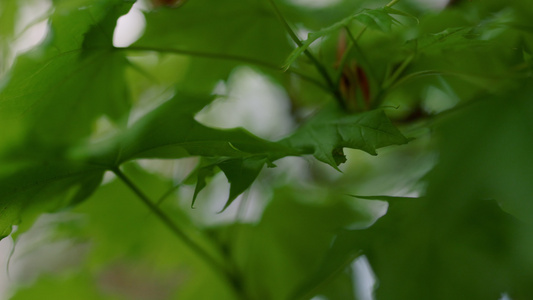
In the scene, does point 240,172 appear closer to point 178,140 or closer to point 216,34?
point 178,140

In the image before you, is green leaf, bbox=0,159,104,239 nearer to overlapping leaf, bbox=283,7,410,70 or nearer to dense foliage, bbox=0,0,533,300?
dense foliage, bbox=0,0,533,300

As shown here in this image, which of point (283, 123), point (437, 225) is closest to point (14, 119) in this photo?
point (437, 225)

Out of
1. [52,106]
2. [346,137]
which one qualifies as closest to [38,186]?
[52,106]

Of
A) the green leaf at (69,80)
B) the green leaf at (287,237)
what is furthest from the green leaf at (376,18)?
the green leaf at (287,237)

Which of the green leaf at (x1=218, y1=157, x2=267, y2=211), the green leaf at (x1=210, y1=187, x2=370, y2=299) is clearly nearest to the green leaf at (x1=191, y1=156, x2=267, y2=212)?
the green leaf at (x1=218, y1=157, x2=267, y2=211)

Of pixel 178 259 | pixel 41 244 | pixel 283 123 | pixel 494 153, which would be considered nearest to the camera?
pixel 494 153

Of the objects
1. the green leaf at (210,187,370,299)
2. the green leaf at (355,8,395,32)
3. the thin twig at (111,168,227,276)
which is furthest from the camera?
the green leaf at (210,187,370,299)

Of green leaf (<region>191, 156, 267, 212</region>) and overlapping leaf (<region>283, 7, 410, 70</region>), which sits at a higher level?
overlapping leaf (<region>283, 7, 410, 70</region>)

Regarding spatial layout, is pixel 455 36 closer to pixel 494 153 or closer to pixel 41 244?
pixel 494 153
